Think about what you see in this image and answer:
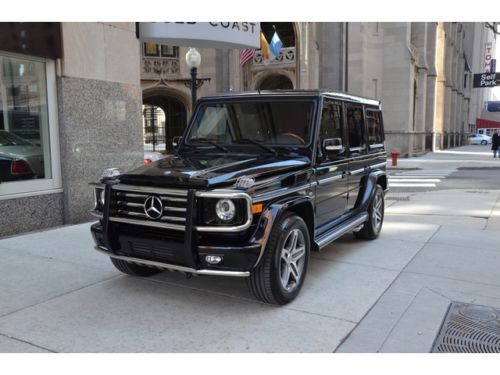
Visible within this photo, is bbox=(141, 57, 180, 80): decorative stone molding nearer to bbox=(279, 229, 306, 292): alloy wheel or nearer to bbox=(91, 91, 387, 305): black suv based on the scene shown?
bbox=(91, 91, 387, 305): black suv

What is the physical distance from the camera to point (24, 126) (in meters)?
7.46

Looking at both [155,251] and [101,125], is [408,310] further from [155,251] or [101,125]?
[101,125]

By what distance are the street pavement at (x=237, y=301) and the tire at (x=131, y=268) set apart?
0.28 feet

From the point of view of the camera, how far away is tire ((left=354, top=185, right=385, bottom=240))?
6883mm

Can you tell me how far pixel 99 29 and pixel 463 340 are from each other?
7311 millimetres

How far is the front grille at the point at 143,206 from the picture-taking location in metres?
4.05

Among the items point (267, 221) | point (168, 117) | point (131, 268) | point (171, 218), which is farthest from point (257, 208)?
point (168, 117)

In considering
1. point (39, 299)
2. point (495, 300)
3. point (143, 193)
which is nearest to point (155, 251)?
point (143, 193)

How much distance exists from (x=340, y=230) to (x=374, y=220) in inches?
64.1

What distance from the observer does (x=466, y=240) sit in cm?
705

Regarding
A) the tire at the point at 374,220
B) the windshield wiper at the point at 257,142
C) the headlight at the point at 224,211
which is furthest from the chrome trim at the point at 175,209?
the tire at the point at 374,220

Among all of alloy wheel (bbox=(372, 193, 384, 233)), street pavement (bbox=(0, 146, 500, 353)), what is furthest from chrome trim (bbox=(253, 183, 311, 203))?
alloy wheel (bbox=(372, 193, 384, 233))

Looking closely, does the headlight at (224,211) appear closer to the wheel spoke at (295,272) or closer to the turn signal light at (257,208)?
the turn signal light at (257,208)

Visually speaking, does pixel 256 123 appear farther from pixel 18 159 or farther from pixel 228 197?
pixel 18 159
